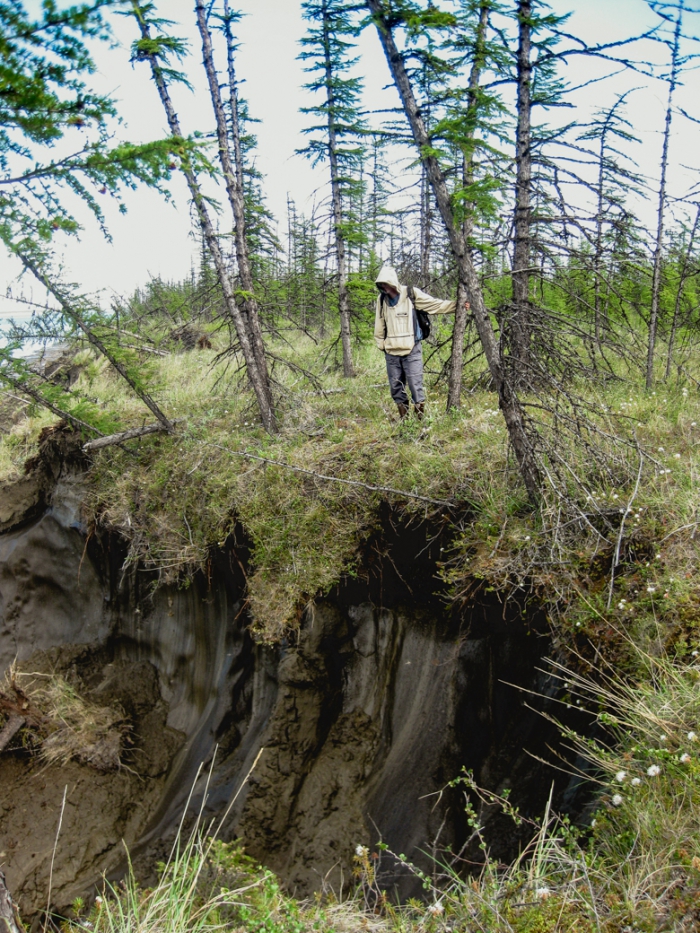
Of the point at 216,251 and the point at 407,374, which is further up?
the point at 216,251

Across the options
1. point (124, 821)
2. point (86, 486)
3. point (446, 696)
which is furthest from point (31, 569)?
point (446, 696)

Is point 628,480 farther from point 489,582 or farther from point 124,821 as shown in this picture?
point 124,821

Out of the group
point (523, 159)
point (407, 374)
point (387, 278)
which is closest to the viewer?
point (523, 159)

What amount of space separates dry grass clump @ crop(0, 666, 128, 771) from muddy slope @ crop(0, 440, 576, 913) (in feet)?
0.63

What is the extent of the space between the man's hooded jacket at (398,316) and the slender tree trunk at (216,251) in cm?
212

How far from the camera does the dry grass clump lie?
23.6 feet

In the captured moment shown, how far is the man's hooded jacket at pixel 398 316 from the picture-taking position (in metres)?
6.42

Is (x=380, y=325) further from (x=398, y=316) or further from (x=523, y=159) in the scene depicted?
(x=523, y=159)

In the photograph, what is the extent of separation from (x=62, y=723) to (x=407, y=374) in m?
6.47

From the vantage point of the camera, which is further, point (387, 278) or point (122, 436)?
point (122, 436)

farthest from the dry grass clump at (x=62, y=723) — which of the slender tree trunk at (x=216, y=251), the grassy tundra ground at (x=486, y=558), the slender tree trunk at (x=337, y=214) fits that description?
the slender tree trunk at (x=337, y=214)

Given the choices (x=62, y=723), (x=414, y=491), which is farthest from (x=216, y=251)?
(x=62, y=723)

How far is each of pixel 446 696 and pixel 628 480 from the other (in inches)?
105

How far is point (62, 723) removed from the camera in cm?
743
